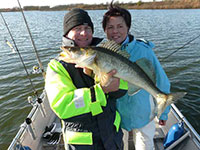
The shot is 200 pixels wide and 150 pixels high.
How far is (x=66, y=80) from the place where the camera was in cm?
193

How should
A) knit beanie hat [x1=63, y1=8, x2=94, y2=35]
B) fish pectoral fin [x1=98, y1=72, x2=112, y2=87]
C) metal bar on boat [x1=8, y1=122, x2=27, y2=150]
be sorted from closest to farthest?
fish pectoral fin [x1=98, y1=72, x2=112, y2=87], knit beanie hat [x1=63, y1=8, x2=94, y2=35], metal bar on boat [x1=8, y1=122, x2=27, y2=150]

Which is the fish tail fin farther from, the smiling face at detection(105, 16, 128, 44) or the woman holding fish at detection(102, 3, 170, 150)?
the smiling face at detection(105, 16, 128, 44)

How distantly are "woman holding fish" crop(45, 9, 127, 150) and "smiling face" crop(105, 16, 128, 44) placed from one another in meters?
0.44

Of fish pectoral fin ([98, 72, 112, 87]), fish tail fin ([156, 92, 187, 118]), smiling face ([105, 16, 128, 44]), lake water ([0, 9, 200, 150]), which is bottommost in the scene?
lake water ([0, 9, 200, 150])

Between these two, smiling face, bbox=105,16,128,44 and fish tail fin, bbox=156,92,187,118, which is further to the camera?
smiling face, bbox=105,16,128,44

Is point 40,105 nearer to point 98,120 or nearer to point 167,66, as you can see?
point 98,120

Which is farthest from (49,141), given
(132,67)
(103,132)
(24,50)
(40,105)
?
(24,50)

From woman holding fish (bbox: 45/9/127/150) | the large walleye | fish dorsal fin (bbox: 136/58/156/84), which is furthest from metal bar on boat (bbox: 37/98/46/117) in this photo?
fish dorsal fin (bbox: 136/58/156/84)

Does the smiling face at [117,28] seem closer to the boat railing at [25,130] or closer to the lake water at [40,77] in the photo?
the boat railing at [25,130]

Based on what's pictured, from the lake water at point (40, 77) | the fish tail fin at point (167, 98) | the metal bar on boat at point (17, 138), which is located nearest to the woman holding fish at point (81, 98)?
the fish tail fin at point (167, 98)

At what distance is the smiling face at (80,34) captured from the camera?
7.11 ft

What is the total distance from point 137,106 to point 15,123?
5.82 meters

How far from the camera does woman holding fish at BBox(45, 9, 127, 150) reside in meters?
1.77

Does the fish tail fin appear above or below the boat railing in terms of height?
above
